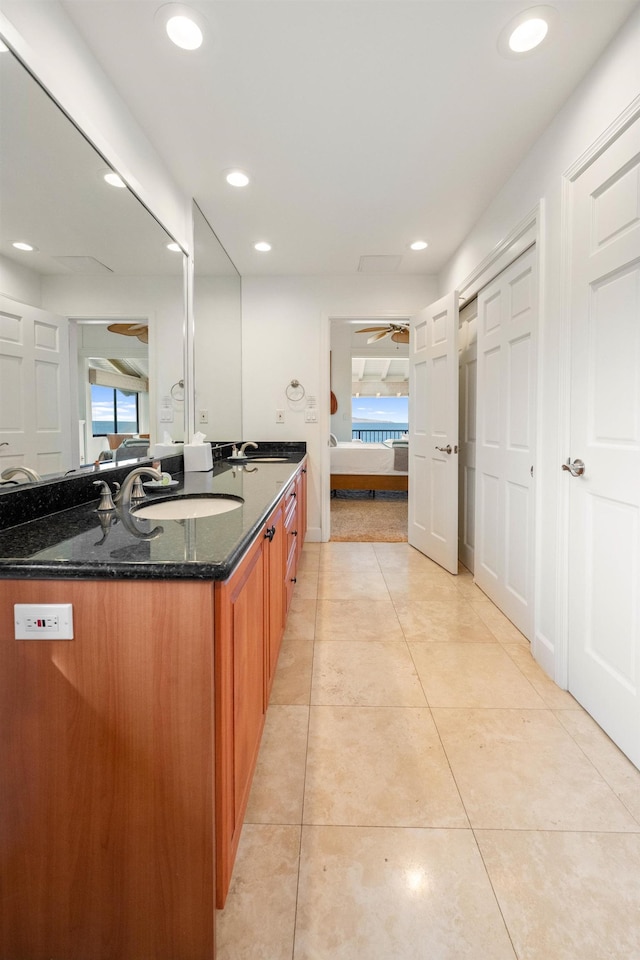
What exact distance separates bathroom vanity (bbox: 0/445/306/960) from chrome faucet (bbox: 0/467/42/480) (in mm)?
351

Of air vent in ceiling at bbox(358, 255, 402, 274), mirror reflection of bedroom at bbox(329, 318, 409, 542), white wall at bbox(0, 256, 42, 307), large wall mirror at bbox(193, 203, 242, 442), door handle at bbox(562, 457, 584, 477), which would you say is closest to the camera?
white wall at bbox(0, 256, 42, 307)

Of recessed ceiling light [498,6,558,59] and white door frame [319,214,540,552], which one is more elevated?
recessed ceiling light [498,6,558,59]

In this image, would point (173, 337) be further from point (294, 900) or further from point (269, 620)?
point (294, 900)

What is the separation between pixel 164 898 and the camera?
32.1 inches

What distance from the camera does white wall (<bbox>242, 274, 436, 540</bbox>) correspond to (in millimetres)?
3859

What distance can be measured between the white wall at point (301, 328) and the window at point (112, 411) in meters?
2.13

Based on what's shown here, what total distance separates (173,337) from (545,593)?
2.19 meters

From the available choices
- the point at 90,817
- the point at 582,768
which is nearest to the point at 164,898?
the point at 90,817

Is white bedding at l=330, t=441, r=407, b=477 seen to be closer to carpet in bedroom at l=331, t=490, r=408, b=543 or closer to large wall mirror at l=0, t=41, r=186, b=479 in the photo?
carpet in bedroom at l=331, t=490, r=408, b=543

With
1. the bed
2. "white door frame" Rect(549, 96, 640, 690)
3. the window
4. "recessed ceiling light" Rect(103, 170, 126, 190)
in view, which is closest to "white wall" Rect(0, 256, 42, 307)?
the window

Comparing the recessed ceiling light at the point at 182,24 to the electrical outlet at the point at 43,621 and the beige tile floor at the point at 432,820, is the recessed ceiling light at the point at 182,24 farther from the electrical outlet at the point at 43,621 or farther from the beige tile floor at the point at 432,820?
the beige tile floor at the point at 432,820

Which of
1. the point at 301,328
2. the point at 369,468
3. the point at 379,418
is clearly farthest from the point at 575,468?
the point at 379,418

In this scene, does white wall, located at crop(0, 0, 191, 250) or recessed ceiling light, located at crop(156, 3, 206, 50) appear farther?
recessed ceiling light, located at crop(156, 3, 206, 50)

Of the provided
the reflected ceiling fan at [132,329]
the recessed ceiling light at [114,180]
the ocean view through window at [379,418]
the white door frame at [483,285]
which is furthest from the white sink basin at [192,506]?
the ocean view through window at [379,418]
